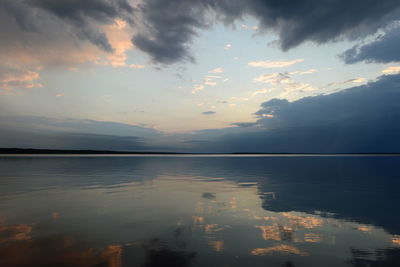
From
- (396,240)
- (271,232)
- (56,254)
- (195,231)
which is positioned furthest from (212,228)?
(396,240)

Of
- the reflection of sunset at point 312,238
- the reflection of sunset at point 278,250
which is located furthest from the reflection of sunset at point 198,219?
the reflection of sunset at point 312,238

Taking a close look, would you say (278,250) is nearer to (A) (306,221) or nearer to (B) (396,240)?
(A) (306,221)

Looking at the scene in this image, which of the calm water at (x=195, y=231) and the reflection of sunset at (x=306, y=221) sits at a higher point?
the reflection of sunset at (x=306, y=221)

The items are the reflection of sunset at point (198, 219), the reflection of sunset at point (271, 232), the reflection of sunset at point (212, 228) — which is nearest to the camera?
the reflection of sunset at point (271, 232)

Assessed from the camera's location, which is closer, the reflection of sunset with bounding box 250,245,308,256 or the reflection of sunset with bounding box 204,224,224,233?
the reflection of sunset with bounding box 250,245,308,256

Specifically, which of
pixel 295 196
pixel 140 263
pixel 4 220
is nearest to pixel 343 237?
pixel 140 263

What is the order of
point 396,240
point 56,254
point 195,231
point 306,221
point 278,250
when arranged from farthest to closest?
point 306,221 < point 195,231 < point 396,240 < point 278,250 < point 56,254

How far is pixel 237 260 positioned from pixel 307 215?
839cm

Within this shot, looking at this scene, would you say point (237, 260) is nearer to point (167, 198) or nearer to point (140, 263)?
point (140, 263)

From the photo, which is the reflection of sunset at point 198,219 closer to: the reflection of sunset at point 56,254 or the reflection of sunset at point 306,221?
the reflection of sunset at point 56,254

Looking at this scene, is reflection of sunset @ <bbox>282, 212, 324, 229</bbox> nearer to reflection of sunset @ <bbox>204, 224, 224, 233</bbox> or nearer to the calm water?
the calm water

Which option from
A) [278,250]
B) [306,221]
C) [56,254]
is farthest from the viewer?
[306,221]

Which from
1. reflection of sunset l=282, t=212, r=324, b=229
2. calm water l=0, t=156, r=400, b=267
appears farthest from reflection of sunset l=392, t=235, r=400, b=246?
reflection of sunset l=282, t=212, r=324, b=229

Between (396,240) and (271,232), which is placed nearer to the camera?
(396,240)
